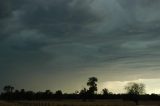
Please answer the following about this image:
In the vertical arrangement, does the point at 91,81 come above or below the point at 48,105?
above

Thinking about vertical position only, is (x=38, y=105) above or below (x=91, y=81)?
below

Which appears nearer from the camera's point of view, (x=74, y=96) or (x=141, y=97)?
(x=141, y=97)

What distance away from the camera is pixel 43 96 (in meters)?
198

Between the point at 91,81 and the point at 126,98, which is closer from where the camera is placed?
the point at 126,98

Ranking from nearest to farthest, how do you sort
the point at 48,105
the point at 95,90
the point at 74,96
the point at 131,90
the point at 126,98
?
the point at 48,105 < the point at 126,98 < the point at 131,90 < the point at 95,90 < the point at 74,96

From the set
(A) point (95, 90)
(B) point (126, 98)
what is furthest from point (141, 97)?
(A) point (95, 90)

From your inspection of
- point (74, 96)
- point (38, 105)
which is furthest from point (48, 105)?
point (74, 96)

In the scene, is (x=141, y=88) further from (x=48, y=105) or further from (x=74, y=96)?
(x=48, y=105)

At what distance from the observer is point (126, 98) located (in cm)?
15000

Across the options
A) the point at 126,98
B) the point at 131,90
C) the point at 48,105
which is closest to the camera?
the point at 48,105

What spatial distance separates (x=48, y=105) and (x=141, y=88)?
87050 millimetres

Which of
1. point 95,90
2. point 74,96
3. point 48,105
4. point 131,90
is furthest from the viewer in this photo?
point 74,96

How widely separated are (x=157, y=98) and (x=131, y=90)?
1557cm

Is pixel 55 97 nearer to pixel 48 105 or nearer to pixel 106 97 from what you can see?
pixel 106 97
